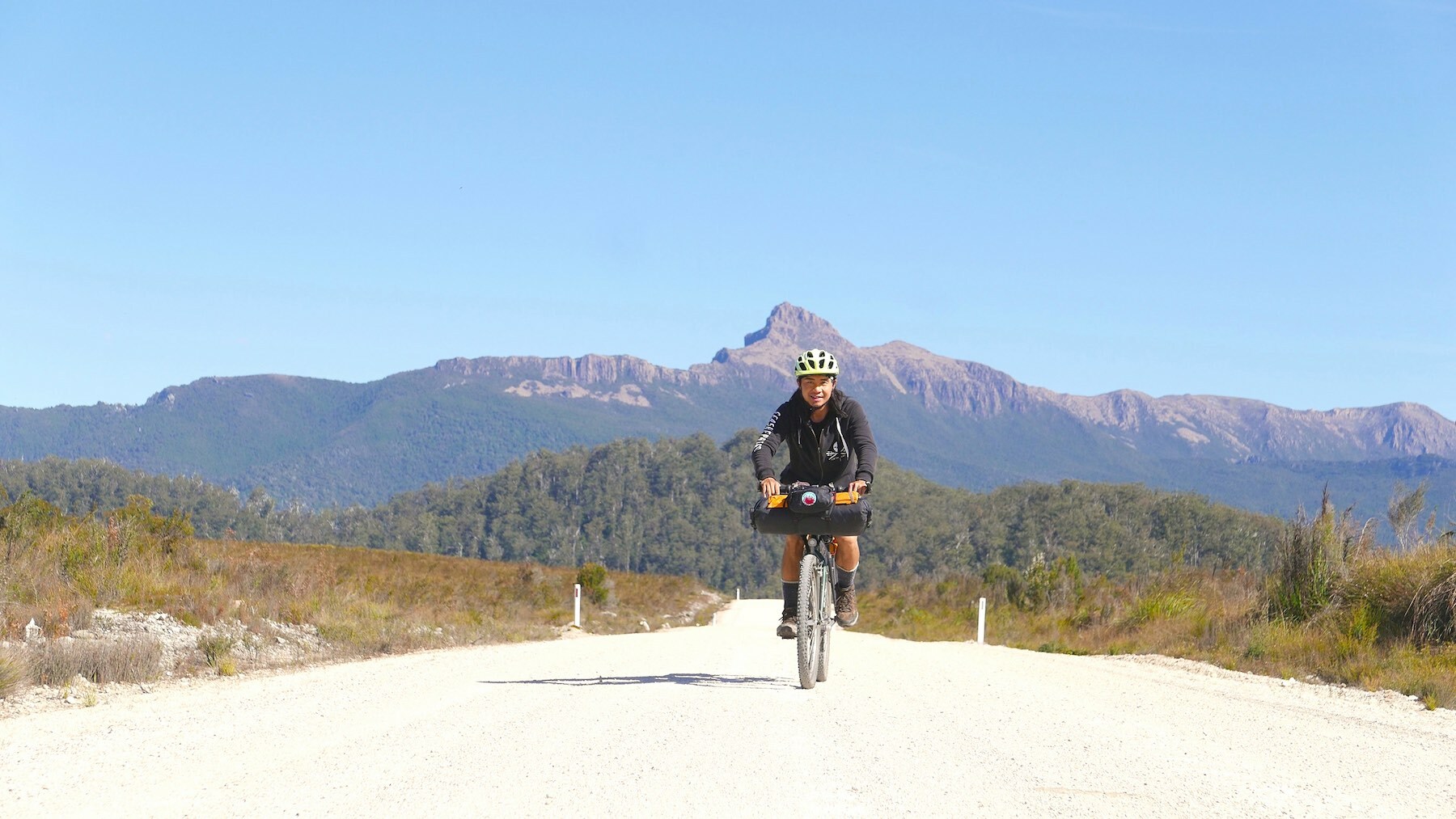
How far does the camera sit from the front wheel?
31.8ft

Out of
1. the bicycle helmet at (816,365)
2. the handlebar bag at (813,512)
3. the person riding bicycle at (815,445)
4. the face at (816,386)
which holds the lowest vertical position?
the handlebar bag at (813,512)

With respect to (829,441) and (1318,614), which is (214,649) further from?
(1318,614)

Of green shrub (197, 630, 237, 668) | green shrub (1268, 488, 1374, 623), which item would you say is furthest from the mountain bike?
green shrub (1268, 488, 1374, 623)

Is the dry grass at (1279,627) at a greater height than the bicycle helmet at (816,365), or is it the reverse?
the bicycle helmet at (816,365)

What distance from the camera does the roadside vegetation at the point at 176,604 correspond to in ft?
34.2

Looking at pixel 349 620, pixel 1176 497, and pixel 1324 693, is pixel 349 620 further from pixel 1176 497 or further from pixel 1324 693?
pixel 1176 497

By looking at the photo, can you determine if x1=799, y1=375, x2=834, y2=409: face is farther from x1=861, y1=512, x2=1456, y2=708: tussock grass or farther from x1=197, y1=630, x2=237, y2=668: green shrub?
x1=197, y1=630, x2=237, y2=668: green shrub

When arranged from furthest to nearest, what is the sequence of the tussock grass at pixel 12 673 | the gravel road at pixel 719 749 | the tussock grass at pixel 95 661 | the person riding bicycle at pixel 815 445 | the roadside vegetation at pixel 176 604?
the roadside vegetation at pixel 176 604, the tussock grass at pixel 95 661, the person riding bicycle at pixel 815 445, the tussock grass at pixel 12 673, the gravel road at pixel 719 749

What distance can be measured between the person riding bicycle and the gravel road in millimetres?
1097

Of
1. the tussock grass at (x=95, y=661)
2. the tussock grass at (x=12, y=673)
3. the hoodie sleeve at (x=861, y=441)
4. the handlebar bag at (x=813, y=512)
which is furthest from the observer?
the tussock grass at (x=95, y=661)

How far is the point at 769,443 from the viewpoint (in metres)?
9.45

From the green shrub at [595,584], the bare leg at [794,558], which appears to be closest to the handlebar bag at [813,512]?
the bare leg at [794,558]

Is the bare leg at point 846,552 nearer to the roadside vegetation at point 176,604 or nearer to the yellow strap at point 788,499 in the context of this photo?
the yellow strap at point 788,499

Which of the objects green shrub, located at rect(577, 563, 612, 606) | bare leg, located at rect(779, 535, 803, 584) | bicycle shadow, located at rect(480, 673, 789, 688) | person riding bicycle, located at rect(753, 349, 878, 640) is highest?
person riding bicycle, located at rect(753, 349, 878, 640)
